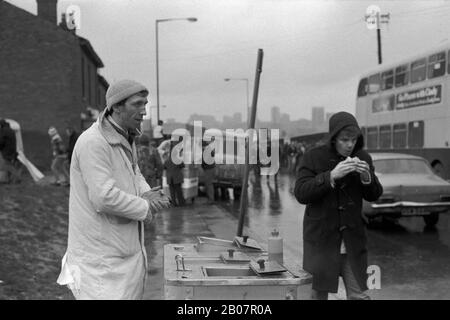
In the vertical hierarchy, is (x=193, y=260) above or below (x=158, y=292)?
above

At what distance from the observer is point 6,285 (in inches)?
230

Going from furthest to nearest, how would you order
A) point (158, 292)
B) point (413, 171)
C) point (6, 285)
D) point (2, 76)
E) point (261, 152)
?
point (2, 76) → point (413, 171) → point (158, 292) → point (6, 285) → point (261, 152)

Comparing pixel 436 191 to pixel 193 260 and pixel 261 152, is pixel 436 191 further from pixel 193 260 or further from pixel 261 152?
pixel 193 260

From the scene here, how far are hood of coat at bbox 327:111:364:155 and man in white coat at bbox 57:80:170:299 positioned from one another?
1.35 metres

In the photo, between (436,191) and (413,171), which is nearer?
(436,191)

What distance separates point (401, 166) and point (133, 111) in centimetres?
1043

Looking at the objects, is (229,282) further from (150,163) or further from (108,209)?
(150,163)

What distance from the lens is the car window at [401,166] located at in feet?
41.1

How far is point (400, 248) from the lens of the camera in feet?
32.6

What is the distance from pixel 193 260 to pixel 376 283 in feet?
4.71

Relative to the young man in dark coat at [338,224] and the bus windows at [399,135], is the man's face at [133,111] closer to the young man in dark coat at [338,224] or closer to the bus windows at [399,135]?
the young man in dark coat at [338,224]

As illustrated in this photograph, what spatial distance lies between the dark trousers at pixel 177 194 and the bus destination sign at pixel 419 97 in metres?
8.17

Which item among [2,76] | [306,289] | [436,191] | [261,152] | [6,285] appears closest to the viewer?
[306,289]
